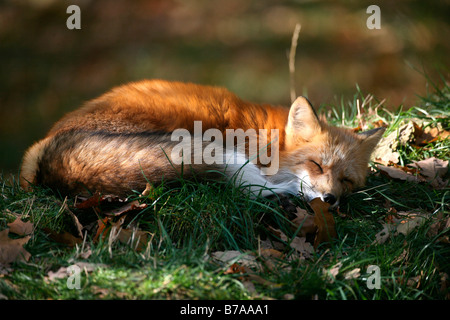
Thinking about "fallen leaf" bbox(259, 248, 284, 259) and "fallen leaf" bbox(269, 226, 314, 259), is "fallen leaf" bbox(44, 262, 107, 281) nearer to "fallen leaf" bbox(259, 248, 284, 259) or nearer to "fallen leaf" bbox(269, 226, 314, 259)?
"fallen leaf" bbox(259, 248, 284, 259)

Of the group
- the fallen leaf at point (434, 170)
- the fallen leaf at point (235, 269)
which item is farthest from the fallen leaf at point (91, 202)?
the fallen leaf at point (434, 170)

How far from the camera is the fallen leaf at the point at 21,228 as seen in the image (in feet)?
7.67

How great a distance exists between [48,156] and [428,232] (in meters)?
2.29

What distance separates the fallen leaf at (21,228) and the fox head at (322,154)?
169cm

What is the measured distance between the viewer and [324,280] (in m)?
2.02

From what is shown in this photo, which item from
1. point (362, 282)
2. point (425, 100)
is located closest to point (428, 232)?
point (362, 282)

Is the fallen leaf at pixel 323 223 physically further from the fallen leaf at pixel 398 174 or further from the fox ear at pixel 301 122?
the fallen leaf at pixel 398 174

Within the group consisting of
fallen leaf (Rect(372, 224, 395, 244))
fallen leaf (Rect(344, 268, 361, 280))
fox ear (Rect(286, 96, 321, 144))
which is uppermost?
fox ear (Rect(286, 96, 321, 144))

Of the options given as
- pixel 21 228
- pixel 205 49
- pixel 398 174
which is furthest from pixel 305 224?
pixel 205 49

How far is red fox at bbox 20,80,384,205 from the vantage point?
2656 millimetres

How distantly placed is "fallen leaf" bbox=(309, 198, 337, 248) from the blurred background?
477 centimetres

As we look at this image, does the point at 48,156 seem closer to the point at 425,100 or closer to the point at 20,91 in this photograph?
the point at 425,100

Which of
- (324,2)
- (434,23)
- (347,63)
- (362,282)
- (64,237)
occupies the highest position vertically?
(324,2)

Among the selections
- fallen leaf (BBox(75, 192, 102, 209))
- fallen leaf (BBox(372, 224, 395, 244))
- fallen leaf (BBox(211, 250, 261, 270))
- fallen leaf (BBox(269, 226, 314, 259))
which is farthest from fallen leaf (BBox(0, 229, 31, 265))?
fallen leaf (BBox(372, 224, 395, 244))
